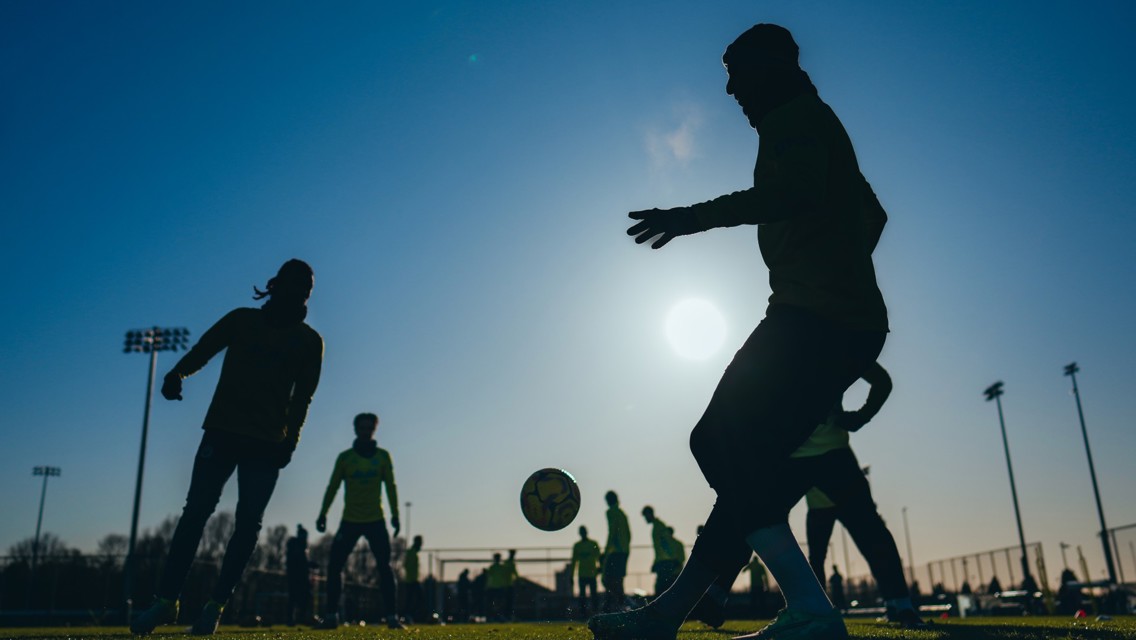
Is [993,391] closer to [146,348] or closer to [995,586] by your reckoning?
[995,586]

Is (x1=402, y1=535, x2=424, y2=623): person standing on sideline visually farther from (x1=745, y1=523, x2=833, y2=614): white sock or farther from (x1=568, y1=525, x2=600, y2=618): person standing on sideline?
(x1=745, y1=523, x2=833, y2=614): white sock

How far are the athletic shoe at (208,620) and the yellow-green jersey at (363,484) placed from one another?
4033mm

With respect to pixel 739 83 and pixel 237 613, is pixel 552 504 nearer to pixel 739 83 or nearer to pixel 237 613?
pixel 739 83

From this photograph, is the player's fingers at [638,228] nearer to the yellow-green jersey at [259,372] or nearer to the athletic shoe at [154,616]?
the yellow-green jersey at [259,372]

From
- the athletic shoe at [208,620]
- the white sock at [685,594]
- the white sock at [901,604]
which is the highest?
Answer: the white sock at [685,594]

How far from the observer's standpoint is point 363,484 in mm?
9492

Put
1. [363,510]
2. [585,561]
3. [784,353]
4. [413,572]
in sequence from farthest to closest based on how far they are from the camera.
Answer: [413,572] → [585,561] → [363,510] → [784,353]

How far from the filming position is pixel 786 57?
2.95 m

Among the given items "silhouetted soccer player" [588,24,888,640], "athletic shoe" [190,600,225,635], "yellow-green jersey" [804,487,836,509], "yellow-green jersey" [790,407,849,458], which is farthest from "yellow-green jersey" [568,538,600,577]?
"silhouetted soccer player" [588,24,888,640]

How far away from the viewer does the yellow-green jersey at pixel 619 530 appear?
605 inches

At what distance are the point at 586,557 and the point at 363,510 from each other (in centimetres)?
1056

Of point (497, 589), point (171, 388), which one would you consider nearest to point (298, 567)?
point (497, 589)

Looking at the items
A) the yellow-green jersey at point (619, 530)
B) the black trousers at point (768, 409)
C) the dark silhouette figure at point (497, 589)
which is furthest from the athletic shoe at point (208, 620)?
the dark silhouette figure at point (497, 589)

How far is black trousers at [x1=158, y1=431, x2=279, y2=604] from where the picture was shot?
16.1 ft
